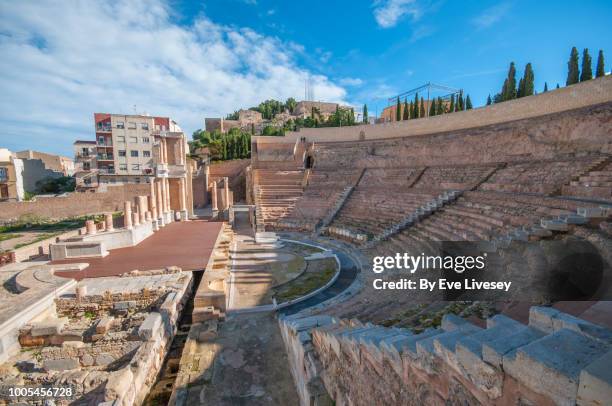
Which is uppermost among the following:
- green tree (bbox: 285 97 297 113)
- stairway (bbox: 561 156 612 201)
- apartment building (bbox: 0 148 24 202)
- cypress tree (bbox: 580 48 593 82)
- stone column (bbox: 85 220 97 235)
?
green tree (bbox: 285 97 297 113)

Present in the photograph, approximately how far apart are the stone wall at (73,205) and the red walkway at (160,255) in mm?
15513

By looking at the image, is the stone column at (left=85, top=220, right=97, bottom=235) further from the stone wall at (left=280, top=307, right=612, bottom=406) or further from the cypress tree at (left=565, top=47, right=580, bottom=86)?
the cypress tree at (left=565, top=47, right=580, bottom=86)

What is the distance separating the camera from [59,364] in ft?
19.9

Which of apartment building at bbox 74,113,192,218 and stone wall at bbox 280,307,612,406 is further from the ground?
apartment building at bbox 74,113,192,218

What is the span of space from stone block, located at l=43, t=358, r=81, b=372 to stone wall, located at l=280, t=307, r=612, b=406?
634 cm

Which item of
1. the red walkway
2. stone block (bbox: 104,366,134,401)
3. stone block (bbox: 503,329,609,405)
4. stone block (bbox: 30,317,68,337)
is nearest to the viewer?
stone block (bbox: 503,329,609,405)

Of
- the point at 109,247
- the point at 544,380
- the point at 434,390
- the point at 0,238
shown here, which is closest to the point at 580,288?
the point at 434,390

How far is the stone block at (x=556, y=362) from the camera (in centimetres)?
133

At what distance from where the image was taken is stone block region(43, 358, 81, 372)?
6.03 meters

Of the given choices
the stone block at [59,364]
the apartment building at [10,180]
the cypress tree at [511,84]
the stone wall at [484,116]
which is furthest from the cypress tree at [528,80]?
the apartment building at [10,180]

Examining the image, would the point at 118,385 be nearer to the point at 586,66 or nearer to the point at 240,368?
the point at 240,368

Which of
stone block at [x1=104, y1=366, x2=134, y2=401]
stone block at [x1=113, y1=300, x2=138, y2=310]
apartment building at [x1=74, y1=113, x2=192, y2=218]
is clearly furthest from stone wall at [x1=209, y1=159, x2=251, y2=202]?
stone block at [x1=104, y1=366, x2=134, y2=401]

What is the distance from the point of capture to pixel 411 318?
502 cm

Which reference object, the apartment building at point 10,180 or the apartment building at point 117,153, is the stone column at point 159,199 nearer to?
the apartment building at point 117,153
